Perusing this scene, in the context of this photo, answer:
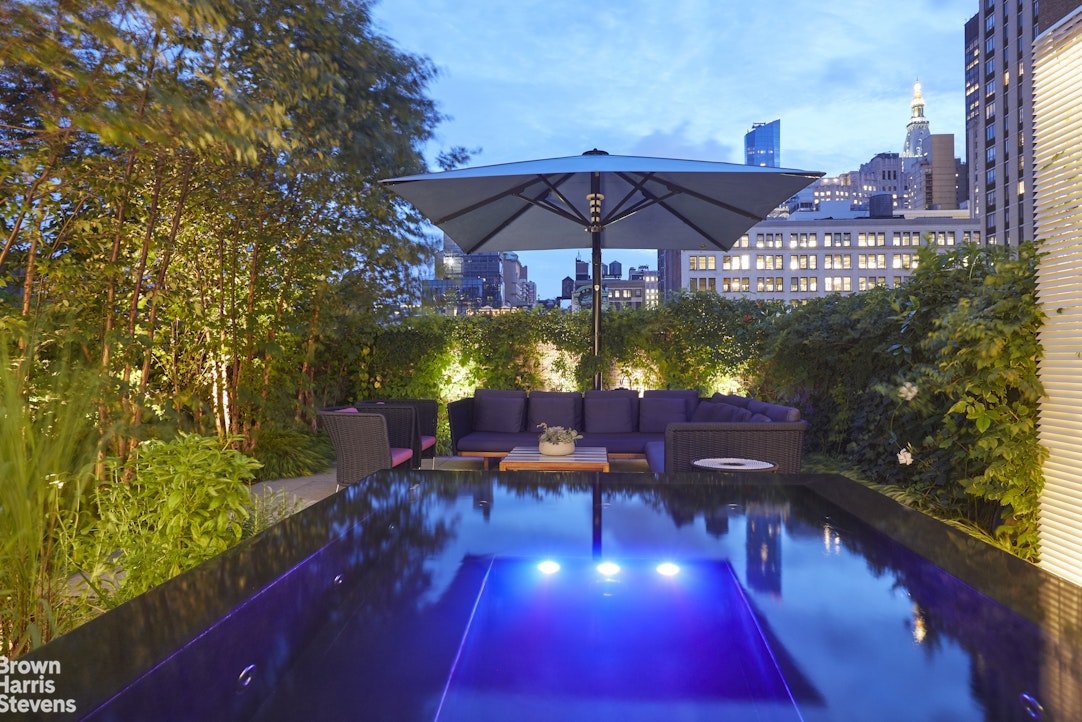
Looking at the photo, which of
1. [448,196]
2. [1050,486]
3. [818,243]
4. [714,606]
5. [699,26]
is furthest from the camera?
[699,26]

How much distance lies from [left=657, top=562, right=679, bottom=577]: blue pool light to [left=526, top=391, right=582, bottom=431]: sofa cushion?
17.7 ft

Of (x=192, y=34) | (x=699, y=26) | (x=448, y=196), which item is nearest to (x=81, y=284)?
(x=192, y=34)

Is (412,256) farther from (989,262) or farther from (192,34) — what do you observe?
(989,262)

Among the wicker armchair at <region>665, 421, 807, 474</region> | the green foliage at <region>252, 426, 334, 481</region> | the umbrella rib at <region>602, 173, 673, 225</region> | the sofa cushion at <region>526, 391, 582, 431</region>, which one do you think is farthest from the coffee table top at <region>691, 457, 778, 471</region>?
the green foliage at <region>252, 426, 334, 481</region>

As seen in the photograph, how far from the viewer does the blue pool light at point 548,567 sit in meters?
1.49

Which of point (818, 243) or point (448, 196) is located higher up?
point (818, 243)

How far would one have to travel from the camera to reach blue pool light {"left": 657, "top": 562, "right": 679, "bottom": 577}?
1475 mm

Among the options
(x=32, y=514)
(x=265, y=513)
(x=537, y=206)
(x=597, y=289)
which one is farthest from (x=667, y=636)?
(x=537, y=206)

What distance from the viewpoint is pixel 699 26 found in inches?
5054

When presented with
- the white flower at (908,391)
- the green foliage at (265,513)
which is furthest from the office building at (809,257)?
the green foliage at (265,513)

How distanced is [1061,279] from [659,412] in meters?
4.27

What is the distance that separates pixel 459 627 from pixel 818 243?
92145mm

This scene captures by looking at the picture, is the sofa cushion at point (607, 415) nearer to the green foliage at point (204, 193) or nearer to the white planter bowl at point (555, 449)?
the white planter bowl at point (555, 449)

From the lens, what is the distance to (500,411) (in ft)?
23.0
